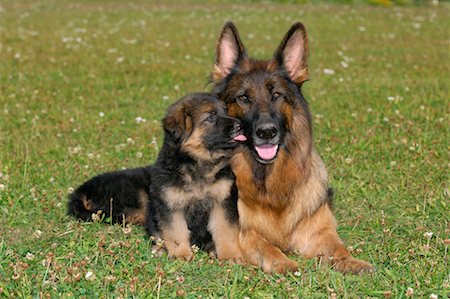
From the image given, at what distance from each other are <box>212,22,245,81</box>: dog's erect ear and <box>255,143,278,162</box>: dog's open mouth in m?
0.78

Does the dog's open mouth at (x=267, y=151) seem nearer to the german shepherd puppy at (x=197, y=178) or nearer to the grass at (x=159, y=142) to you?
the german shepherd puppy at (x=197, y=178)

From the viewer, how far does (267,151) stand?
5020mm

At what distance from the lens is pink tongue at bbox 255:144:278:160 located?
16.4 ft

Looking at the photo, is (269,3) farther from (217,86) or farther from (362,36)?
(217,86)

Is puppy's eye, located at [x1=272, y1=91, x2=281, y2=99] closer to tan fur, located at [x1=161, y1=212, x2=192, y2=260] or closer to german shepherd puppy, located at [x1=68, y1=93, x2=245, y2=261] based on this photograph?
german shepherd puppy, located at [x1=68, y1=93, x2=245, y2=261]

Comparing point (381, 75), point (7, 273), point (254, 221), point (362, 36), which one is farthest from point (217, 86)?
point (362, 36)

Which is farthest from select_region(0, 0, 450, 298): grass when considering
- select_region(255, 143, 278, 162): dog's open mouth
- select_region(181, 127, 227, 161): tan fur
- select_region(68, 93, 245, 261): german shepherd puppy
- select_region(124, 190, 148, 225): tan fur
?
select_region(255, 143, 278, 162): dog's open mouth

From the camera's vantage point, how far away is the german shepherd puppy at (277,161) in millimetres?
5086

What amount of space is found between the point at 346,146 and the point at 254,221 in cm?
294

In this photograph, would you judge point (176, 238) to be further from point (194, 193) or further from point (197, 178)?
point (197, 178)

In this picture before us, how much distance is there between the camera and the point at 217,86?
5422 mm

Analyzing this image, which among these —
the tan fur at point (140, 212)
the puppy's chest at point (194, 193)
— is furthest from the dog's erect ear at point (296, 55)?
the tan fur at point (140, 212)

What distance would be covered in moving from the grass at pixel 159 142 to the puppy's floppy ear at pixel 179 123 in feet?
1.98

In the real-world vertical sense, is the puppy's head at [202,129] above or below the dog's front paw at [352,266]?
above
